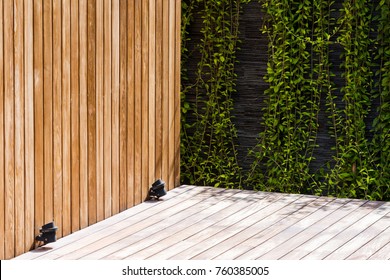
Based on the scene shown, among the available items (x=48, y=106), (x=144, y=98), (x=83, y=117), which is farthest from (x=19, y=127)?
(x=144, y=98)

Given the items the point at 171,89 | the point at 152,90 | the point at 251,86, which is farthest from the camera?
the point at 251,86

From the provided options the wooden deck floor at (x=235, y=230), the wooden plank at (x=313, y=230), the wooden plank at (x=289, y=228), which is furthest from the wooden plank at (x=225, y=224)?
the wooden plank at (x=313, y=230)

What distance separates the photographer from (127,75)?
6.66 meters

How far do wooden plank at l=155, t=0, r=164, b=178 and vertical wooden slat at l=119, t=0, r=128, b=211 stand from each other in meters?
0.52

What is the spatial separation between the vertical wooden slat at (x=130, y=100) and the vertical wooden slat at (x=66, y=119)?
0.85 meters

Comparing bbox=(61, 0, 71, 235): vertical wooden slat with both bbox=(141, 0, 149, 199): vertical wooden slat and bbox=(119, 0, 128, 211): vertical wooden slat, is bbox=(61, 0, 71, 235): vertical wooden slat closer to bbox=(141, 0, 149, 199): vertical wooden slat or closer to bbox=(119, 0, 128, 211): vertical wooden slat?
bbox=(119, 0, 128, 211): vertical wooden slat

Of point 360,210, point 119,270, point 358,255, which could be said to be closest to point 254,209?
point 360,210

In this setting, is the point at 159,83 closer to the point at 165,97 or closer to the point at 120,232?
the point at 165,97

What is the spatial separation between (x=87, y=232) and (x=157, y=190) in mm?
1112

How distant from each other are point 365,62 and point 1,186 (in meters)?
3.22

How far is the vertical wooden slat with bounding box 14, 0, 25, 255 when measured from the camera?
535 centimetres

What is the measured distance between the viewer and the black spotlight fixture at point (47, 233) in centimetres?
562

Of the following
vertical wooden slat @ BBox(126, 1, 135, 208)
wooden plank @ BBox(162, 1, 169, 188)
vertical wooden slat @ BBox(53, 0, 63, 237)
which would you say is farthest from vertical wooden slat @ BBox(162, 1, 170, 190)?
vertical wooden slat @ BBox(53, 0, 63, 237)

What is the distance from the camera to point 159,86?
7160mm
